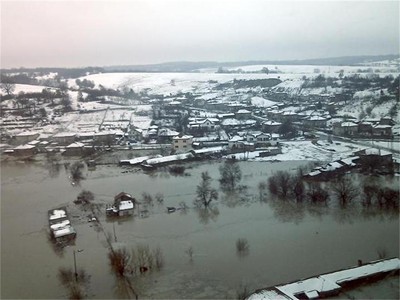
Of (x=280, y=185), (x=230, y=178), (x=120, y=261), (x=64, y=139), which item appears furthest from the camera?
(x=64, y=139)

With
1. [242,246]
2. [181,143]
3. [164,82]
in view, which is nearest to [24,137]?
[181,143]

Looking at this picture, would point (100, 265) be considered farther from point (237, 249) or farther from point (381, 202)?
point (381, 202)

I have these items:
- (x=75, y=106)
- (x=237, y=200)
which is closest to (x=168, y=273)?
(x=237, y=200)

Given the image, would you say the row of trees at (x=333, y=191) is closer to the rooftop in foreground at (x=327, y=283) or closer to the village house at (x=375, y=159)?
the village house at (x=375, y=159)

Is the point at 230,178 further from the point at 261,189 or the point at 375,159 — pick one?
the point at 375,159

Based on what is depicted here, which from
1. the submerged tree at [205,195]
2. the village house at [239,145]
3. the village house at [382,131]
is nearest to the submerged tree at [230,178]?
the submerged tree at [205,195]

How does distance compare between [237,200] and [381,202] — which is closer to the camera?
[381,202]
